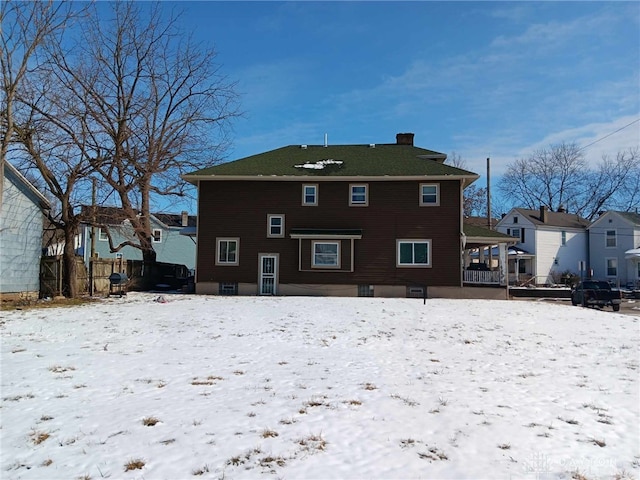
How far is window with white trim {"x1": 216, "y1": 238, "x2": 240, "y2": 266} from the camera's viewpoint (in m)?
26.3

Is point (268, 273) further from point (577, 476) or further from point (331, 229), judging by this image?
point (577, 476)

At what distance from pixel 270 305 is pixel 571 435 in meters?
14.3

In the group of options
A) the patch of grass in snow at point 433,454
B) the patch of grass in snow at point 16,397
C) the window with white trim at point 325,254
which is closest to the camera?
the patch of grass in snow at point 433,454

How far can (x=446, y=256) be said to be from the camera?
25.2 m

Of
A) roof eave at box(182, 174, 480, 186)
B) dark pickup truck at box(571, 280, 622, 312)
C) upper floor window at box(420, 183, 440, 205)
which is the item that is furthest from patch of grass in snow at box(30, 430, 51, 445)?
dark pickup truck at box(571, 280, 622, 312)

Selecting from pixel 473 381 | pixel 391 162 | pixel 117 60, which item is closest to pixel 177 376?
pixel 473 381

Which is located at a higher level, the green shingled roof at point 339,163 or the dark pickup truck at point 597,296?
the green shingled roof at point 339,163

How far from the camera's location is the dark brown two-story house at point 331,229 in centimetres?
2533

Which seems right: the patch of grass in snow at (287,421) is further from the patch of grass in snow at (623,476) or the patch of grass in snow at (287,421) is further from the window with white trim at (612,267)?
the window with white trim at (612,267)

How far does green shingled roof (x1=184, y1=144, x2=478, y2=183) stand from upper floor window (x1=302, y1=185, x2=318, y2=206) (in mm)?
679

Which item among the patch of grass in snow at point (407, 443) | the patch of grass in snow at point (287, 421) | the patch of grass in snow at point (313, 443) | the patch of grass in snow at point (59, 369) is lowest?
the patch of grass in snow at point (407, 443)

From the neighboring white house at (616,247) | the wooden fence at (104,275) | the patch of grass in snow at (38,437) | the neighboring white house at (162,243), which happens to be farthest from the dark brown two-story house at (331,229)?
the neighboring white house at (616,247)

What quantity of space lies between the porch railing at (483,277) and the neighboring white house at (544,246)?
849 inches

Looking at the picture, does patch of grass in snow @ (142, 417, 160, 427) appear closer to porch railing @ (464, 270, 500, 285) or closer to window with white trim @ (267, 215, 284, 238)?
window with white trim @ (267, 215, 284, 238)
